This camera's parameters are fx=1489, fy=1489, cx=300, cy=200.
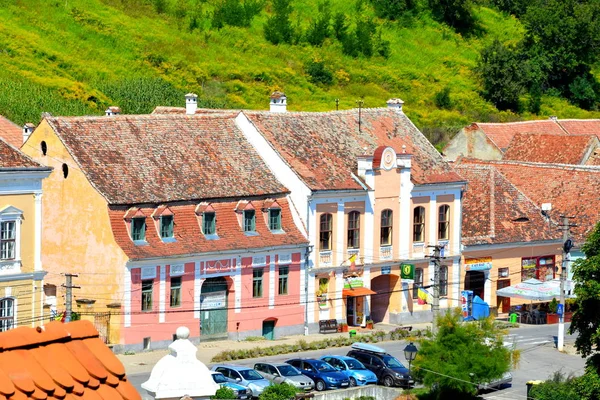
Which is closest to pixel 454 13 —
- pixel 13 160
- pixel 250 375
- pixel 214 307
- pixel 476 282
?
pixel 476 282

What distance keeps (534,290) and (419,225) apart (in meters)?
5.73

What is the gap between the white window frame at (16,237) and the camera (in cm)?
5025

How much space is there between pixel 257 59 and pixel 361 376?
50.6m

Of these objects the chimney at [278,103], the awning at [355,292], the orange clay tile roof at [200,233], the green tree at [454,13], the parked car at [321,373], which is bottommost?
the parked car at [321,373]

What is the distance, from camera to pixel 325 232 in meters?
61.8

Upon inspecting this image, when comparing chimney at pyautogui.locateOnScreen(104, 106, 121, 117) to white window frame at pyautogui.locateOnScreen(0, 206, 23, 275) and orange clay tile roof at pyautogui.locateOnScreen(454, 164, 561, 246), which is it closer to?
white window frame at pyautogui.locateOnScreen(0, 206, 23, 275)

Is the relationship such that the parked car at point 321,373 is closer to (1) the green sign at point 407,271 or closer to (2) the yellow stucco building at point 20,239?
(2) the yellow stucco building at point 20,239

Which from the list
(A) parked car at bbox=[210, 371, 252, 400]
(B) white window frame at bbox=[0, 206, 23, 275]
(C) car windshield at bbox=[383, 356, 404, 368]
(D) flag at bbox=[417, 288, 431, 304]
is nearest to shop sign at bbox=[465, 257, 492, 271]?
(D) flag at bbox=[417, 288, 431, 304]

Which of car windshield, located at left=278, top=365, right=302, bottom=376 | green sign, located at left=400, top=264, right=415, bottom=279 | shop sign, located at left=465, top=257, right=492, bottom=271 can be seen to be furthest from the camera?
shop sign, located at left=465, top=257, right=492, bottom=271

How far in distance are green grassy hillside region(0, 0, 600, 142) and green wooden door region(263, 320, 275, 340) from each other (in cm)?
1927

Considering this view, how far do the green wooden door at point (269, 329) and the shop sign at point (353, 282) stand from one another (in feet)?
13.4

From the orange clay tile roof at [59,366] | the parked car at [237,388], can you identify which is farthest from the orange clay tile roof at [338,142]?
the orange clay tile roof at [59,366]

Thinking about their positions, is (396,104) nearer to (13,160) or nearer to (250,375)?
(13,160)

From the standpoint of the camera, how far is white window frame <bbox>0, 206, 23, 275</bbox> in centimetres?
5025
